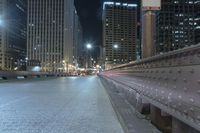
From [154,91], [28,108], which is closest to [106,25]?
[28,108]

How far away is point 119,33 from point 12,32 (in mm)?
62839

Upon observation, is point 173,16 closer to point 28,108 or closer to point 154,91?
point 154,91

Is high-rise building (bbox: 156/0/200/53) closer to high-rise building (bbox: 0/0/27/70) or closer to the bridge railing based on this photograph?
the bridge railing

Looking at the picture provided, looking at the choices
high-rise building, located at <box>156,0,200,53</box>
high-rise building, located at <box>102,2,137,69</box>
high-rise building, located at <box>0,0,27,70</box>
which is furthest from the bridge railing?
high-rise building, located at <box>0,0,27,70</box>

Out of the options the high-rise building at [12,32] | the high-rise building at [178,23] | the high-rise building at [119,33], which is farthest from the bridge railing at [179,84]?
the high-rise building at [12,32]

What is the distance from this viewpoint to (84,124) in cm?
1048

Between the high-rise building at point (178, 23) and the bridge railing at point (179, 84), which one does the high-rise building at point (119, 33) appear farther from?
the bridge railing at point (179, 84)

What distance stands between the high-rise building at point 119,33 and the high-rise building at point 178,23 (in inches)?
1690

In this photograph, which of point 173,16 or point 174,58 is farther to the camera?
point 173,16

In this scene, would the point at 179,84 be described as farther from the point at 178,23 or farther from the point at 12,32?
the point at 12,32

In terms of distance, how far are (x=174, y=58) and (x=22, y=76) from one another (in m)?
68.0

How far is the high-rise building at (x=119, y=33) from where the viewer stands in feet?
198

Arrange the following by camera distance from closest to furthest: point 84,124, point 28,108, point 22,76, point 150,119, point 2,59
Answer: point 150,119, point 84,124, point 28,108, point 22,76, point 2,59

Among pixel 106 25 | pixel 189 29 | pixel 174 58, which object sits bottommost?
pixel 174 58
